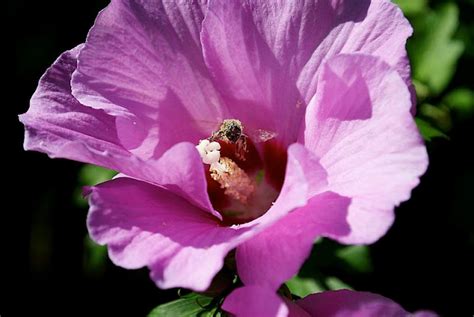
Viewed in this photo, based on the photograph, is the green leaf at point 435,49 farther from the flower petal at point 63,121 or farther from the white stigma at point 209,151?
the flower petal at point 63,121

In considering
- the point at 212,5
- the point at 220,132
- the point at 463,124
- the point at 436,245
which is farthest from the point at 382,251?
the point at 212,5

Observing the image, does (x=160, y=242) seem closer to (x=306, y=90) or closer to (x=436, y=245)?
(x=306, y=90)

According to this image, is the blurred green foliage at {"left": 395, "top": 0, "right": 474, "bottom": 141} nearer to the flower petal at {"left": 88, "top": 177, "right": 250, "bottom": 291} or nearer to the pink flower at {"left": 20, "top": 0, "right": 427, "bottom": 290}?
the pink flower at {"left": 20, "top": 0, "right": 427, "bottom": 290}

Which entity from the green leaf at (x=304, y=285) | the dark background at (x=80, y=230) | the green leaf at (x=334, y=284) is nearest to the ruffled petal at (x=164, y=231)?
the green leaf at (x=304, y=285)

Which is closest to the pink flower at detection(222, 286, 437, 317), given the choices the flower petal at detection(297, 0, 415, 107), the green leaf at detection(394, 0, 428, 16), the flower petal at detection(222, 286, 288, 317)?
the flower petal at detection(222, 286, 288, 317)

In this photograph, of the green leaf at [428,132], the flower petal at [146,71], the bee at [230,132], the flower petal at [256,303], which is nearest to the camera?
the flower petal at [256,303]
